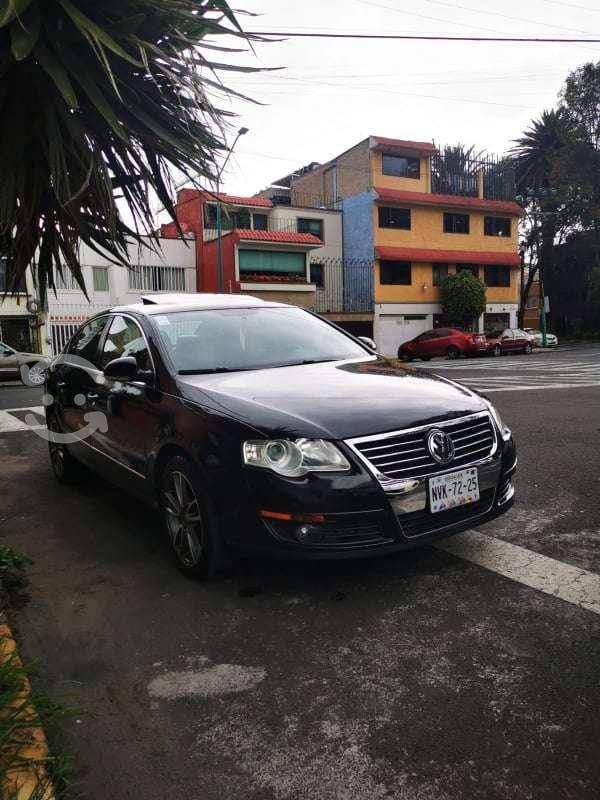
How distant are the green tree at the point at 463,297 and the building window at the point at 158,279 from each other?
14.3m

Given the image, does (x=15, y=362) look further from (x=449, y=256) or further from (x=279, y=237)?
(x=449, y=256)

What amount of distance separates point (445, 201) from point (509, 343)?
422 inches

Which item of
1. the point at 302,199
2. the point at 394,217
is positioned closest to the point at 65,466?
the point at 394,217

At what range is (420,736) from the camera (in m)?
2.14

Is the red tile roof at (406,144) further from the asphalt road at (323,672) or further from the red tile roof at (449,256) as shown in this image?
the asphalt road at (323,672)

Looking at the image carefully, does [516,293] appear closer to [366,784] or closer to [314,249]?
[314,249]

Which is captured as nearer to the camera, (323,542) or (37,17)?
(323,542)

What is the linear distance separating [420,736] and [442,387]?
2.02m

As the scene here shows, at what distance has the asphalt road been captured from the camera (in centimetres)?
198

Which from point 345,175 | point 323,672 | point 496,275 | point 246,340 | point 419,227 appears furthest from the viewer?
point 496,275

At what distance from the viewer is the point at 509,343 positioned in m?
30.4

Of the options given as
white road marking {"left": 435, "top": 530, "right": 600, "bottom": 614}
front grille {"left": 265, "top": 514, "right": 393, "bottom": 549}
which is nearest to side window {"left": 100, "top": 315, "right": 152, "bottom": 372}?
front grille {"left": 265, "top": 514, "right": 393, "bottom": 549}

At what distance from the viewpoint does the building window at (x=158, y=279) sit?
31.2m

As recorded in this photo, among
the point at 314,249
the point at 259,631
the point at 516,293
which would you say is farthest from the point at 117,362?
the point at 516,293
